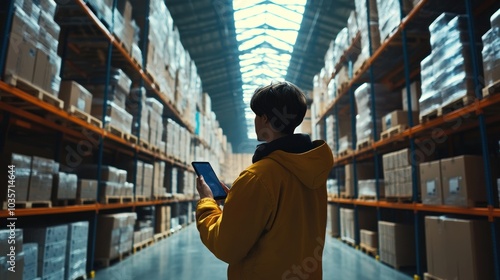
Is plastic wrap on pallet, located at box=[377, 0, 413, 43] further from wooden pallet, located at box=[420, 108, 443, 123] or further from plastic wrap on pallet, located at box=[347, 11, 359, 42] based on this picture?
wooden pallet, located at box=[420, 108, 443, 123]

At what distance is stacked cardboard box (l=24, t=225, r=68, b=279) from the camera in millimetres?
3527

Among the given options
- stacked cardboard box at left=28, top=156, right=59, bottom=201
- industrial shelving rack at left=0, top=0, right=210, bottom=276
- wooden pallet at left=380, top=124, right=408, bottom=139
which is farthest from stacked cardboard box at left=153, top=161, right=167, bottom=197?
wooden pallet at left=380, top=124, right=408, bottom=139

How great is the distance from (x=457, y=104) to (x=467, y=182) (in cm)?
91

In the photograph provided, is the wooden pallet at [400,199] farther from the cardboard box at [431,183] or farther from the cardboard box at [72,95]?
the cardboard box at [72,95]

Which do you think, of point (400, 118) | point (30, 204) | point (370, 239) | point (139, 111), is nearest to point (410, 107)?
point (400, 118)

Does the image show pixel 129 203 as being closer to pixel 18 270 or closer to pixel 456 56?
pixel 18 270

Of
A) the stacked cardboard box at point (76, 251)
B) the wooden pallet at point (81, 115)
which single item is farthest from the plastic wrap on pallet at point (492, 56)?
the stacked cardboard box at point (76, 251)

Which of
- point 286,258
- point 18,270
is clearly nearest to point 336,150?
point 18,270

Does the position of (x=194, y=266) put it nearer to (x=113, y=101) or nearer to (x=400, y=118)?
(x=113, y=101)

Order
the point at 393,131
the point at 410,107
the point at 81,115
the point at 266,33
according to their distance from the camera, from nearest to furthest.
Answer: the point at 81,115, the point at 410,107, the point at 393,131, the point at 266,33

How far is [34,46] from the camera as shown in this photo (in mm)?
3330

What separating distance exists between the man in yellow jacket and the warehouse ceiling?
1006 centimetres

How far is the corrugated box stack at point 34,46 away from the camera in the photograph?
120 inches

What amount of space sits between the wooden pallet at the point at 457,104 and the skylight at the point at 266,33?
523 centimetres
